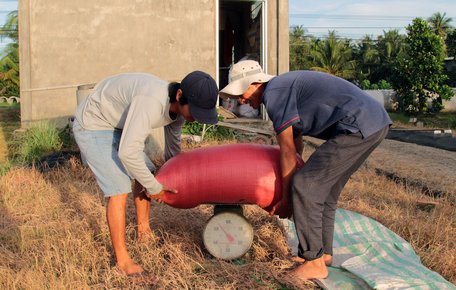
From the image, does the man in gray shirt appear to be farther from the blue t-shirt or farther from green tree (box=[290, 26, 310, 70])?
green tree (box=[290, 26, 310, 70])

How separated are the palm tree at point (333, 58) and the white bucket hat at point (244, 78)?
36.1 metres

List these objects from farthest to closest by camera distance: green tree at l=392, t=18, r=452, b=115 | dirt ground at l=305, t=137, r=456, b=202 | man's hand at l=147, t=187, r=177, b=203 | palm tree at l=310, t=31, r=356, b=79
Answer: palm tree at l=310, t=31, r=356, b=79 → green tree at l=392, t=18, r=452, b=115 → dirt ground at l=305, t=137, r=456, b=202 → man's hand at l=147, t=187, r=177, b=203

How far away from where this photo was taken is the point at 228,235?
372 cm

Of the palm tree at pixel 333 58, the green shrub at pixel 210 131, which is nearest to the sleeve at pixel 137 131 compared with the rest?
the green shrub at pixel 210 131

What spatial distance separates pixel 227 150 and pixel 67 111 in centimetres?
735

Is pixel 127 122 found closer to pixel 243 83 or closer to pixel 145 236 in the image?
pixel 243 83

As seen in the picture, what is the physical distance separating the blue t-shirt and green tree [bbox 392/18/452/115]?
25.0 meters

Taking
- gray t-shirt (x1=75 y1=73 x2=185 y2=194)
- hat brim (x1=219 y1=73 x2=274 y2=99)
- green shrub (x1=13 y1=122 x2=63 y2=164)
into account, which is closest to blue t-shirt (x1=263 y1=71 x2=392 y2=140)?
hat brim (x1=219 y1=73 x2=274 y2=99)

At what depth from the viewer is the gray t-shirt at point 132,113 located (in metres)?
3.24

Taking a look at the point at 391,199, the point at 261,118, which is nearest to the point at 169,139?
the point at 391,199

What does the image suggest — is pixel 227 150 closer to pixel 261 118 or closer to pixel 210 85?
pixel 210 85

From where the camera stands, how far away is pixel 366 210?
5027mm

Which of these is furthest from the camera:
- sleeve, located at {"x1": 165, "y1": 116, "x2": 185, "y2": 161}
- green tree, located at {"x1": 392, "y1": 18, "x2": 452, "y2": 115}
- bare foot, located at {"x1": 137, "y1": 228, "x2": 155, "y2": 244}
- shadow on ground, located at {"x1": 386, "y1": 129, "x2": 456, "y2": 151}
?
green tree, located at {"x1": 392, "y1": 18, "x2": 452, "y2": 115}

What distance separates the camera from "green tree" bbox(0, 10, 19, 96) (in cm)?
3138
